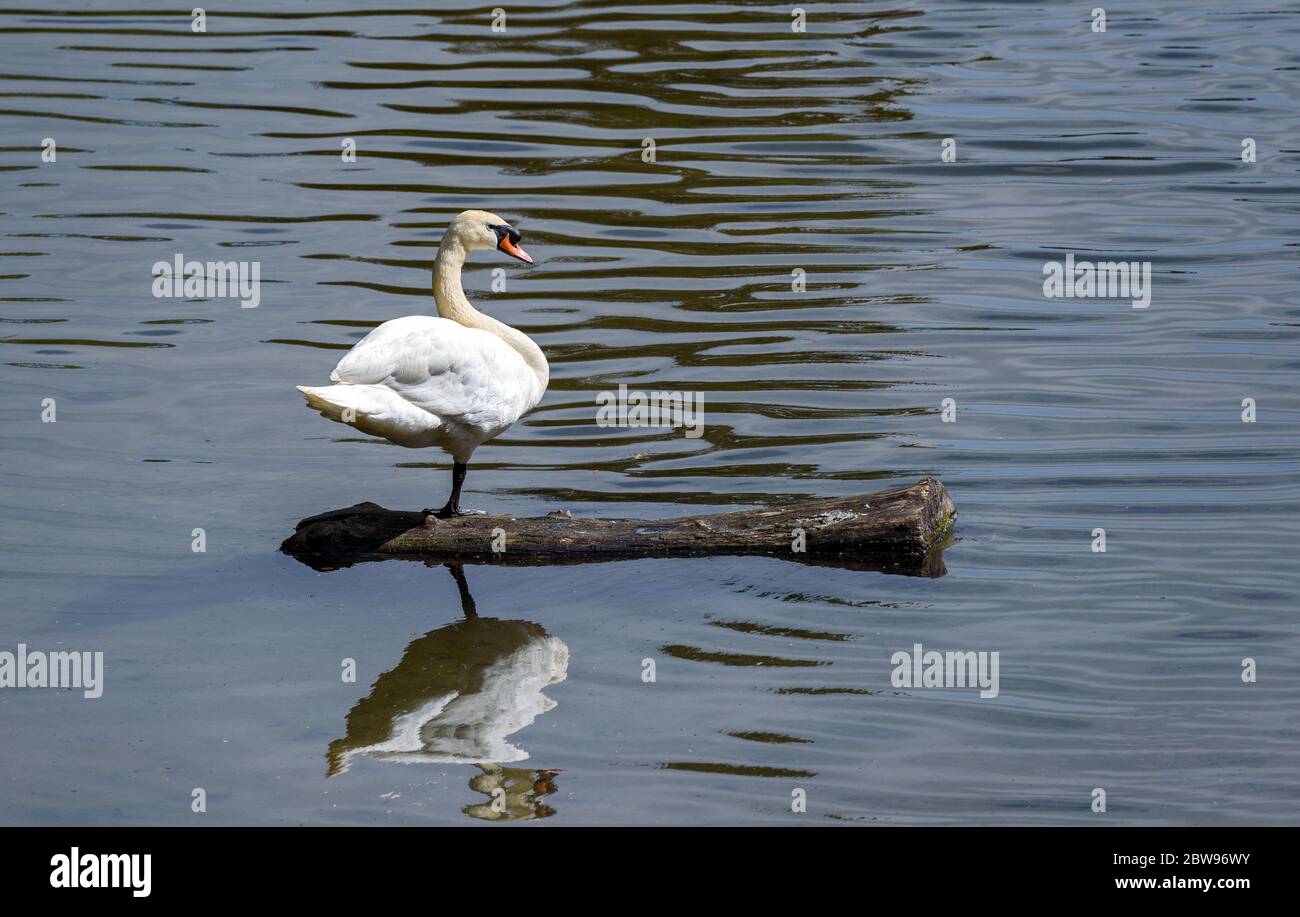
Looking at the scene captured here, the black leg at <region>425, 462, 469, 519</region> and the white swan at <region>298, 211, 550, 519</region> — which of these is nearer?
the white swan at <region>298, 211, 550, 519</region>

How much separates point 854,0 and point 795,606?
14.0 m

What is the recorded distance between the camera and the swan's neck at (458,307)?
9219 mm

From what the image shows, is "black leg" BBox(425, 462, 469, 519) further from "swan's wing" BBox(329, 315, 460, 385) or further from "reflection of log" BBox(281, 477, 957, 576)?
"swan's wing" BBox(329, 315, 460, 385)

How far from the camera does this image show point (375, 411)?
819 cm

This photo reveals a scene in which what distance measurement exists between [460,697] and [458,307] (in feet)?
7.84

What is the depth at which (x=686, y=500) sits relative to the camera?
390 inches

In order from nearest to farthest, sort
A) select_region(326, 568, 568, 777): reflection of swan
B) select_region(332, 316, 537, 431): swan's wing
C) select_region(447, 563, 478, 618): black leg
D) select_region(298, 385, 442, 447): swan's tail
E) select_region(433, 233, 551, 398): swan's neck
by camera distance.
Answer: select_region(326, 568, 568, 777): reflection of swan < select_region(298, 385, 442, 447): swan's tail < select_region(332, 316, 537, 431): swan's wing < select_region(447, 563, 478, 618): black leg < select_region(433, 233, 551, 398): swan's neck

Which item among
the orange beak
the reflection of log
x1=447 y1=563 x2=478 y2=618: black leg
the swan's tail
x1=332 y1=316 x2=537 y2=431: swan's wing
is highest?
the orange beak

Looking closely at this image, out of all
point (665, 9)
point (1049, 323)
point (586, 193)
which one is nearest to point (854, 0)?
point (665, 9)

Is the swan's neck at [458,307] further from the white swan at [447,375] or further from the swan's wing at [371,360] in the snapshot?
the swan's wing at [371,360]

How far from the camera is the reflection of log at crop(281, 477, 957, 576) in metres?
8.58

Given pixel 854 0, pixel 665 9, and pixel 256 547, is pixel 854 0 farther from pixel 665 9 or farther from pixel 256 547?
pixel 256 547

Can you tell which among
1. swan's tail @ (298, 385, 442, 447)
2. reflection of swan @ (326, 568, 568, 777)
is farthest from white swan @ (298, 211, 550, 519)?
reflection of swan @ (326, 568, 568, 777)

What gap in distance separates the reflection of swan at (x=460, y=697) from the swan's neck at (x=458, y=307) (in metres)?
1.41
